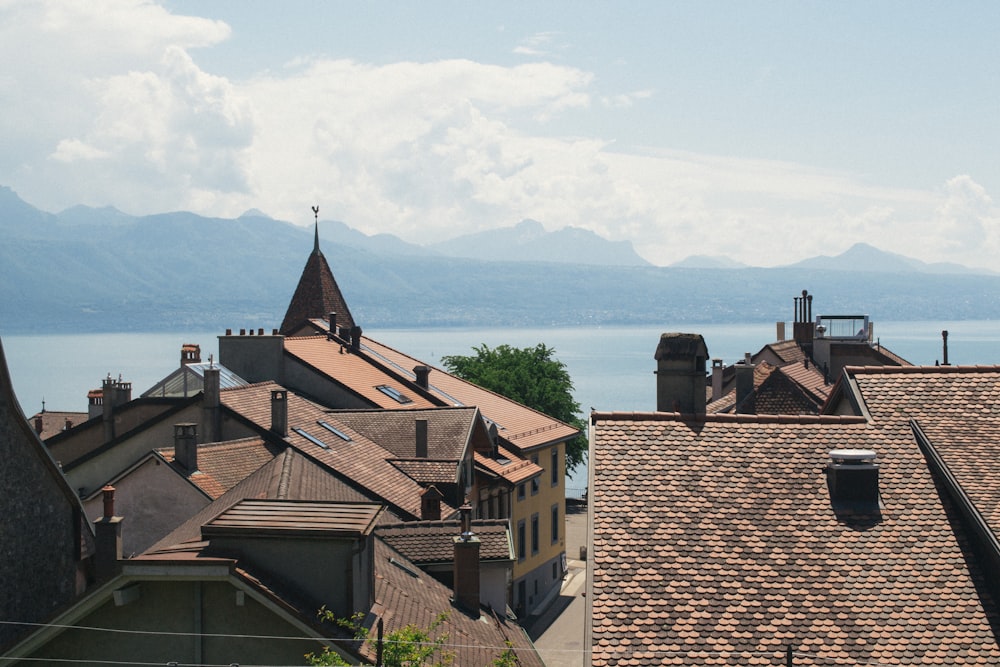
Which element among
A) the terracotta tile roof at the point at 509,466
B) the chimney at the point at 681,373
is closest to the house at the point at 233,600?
the chimney at the point at 681,373

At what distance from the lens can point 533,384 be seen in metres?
74.6

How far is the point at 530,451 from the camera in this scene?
49000 mm

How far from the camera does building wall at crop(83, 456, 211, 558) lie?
27.4m

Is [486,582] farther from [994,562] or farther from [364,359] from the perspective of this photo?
[364,359]

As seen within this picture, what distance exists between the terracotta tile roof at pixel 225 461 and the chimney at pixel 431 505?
3694mm

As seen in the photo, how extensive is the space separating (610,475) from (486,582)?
33.3 ft

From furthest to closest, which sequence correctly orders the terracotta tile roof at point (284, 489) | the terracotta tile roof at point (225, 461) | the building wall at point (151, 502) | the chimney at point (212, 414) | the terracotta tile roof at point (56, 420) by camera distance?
the terracotta tile roof at point (56, 420)
the chimney at point (212, 414)
the terracotta tile roof at point (225, 461)
the building wall at point (151, 502)
the terracotta tile roof at point (284, 489)

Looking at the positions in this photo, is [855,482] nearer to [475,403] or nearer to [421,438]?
[421,438]

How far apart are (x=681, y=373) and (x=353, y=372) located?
97.1 ft

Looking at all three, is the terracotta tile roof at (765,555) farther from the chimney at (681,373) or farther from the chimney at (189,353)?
the chimney at (189,353)

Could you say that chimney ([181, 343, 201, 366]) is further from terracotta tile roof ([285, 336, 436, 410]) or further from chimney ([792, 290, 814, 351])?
chimney ([792, 290, 814, 351])

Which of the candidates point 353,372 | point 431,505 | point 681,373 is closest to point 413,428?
point 431,505

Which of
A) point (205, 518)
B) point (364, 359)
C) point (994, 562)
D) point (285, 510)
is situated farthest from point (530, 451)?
point (994, 562)

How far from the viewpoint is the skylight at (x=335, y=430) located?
34.6 m
